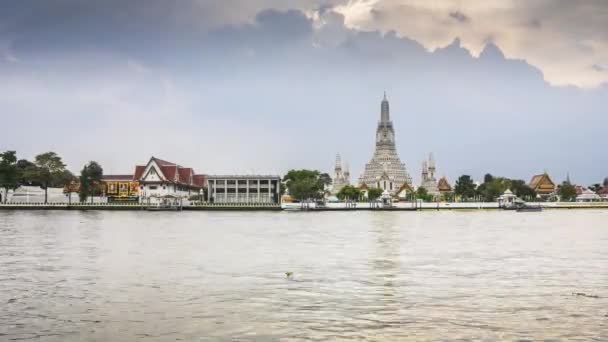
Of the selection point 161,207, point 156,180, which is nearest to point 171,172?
point 156,180

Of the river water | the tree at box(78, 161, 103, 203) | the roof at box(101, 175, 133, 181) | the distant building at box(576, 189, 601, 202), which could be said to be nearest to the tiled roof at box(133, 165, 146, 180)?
the tree at box(78, 161, 103, 203)

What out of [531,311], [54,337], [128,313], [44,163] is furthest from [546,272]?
[44,163]

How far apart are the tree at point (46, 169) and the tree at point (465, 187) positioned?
97.0 m

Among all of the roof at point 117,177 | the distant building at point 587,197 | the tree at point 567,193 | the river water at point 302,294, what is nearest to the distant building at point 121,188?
the roof at point 117,177

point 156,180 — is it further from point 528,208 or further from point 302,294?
point 302,294

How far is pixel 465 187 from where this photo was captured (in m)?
175

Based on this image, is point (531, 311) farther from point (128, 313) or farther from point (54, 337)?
point (54, 337)

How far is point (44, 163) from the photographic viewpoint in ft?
418

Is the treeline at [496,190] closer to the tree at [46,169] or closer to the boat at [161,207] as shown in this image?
the boat at [161,207]

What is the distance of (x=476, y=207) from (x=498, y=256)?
113 meters

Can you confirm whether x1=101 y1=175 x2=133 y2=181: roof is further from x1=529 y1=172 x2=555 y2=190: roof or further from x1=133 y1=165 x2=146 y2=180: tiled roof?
x1=529 y1=172 x2=555 y2=190: roof

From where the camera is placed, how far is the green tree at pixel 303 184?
136 metres

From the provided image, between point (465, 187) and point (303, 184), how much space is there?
56.4 m

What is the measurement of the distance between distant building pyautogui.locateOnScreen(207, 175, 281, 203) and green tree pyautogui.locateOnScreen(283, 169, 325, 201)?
4.20 metres
